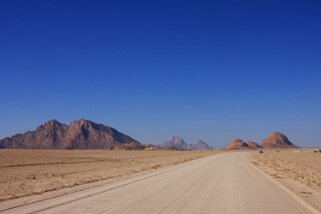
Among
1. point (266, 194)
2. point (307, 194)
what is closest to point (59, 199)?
point (266, 194)

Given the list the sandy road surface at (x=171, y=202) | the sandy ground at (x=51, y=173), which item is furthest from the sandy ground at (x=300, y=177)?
the sandy ground at (x=51, y=173)

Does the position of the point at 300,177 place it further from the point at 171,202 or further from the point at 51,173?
the point at 51,173

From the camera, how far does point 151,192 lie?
1669 centimetres

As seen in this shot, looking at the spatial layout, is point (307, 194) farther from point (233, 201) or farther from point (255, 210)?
point (255, 210)

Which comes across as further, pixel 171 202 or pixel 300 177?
pixel 300 177

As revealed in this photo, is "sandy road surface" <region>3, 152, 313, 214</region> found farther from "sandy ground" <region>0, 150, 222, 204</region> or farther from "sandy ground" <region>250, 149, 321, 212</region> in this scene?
"sandy ground" <region>0, 150, 222, 204</region>

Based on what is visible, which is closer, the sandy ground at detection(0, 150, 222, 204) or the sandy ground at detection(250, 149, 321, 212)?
the sandy ground at detection(250, 149, 321, 212)

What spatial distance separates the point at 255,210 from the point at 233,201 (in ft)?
6.45

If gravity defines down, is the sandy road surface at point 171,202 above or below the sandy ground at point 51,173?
below

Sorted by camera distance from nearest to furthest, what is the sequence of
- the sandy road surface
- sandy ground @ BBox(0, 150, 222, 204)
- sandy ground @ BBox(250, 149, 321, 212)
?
the sandy road surface, sandy ground @ BBox(250, 149, 321, 212), sandy ground @ BBox(0, 150, 222, 204)

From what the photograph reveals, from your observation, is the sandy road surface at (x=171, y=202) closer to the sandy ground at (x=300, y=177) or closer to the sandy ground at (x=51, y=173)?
the sandy ground at (x=300, y=177)

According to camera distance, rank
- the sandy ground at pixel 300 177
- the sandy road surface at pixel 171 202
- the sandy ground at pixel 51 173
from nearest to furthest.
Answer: the sandy road surface at pixel 171 202 < the sandy ground at pixel 300 177 < the sandy ground at pixel 51 173

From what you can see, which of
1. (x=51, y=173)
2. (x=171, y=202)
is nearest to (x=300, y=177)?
(x=171, y=202)

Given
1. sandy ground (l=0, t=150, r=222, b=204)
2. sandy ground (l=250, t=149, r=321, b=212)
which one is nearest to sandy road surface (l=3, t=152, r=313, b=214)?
sandy ground (l=250, t=149, r=321, b=212)
